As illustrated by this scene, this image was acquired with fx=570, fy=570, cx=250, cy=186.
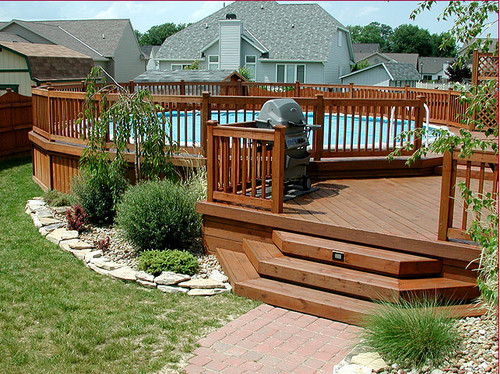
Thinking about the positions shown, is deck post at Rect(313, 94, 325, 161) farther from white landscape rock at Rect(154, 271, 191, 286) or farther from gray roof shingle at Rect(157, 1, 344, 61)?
gray roof shingle at Rect(157, 1, 344, 61)

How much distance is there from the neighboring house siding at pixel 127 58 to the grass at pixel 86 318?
109 feet

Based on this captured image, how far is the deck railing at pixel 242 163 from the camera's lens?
650cm

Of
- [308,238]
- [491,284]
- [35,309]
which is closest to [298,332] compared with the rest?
[308,238]

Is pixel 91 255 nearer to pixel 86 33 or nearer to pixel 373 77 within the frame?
pixel 86 33

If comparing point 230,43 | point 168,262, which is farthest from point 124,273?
point 230,43

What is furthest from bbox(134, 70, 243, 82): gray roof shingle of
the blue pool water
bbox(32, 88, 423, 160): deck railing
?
bbox(32, 88, 423, 160): deck railing

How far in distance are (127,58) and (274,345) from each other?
37613 mm

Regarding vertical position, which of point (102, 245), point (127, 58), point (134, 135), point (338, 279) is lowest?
point (102, 245)

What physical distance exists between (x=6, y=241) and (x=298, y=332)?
15.0ft

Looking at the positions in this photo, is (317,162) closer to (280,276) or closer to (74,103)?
(280,276)

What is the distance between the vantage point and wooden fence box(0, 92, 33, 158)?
46.1ft

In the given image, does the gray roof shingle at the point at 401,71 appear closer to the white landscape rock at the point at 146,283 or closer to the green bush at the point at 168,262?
the green bush at the point at 168,262

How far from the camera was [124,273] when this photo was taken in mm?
6531

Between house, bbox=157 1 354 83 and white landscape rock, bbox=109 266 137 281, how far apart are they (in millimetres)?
31823
